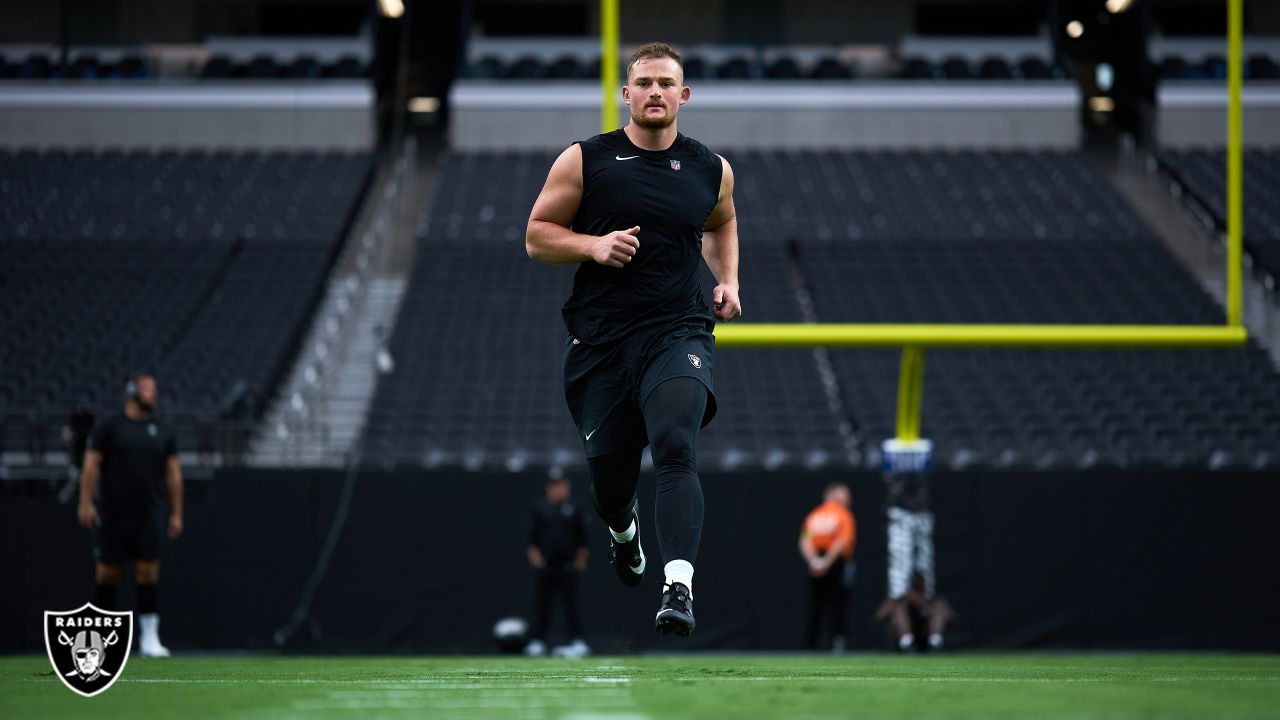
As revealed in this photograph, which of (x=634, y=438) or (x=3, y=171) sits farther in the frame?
(x=3, y=171)

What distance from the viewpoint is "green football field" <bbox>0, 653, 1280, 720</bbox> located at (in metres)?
3.59

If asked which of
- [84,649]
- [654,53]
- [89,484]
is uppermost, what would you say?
[654,53]

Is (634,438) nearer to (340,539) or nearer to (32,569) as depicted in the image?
(340,539)

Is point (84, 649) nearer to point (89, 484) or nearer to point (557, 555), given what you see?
point (89, 484)

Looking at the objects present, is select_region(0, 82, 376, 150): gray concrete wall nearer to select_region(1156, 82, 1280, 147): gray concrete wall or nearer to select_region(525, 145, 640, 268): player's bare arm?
select_region(1156, 82, 1280, 147): gray concrete wall

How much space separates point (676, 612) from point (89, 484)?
6052 mm

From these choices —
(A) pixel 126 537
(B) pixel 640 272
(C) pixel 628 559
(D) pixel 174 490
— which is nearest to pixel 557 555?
(D) pixel 174 490

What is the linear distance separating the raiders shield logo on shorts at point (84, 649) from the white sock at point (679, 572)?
1.54m

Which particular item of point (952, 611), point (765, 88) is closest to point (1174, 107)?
point (765, 88)

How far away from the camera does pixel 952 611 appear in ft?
42.0

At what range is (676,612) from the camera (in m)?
4.33

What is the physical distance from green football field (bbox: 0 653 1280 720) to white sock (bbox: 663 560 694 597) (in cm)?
31

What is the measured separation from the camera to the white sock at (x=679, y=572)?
4492 mm

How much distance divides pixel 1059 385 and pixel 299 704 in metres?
13.4
